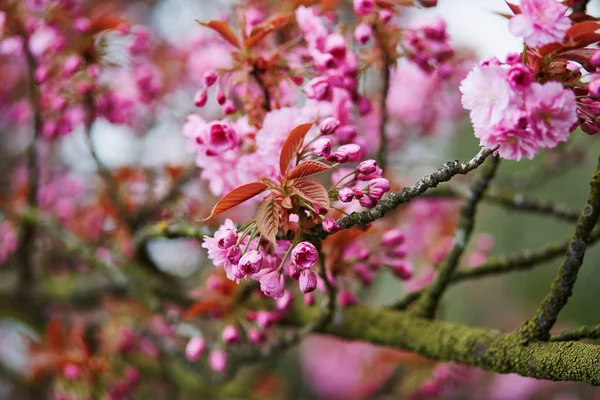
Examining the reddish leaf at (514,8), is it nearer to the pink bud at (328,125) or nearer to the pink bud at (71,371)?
the pink bud at (328,125)

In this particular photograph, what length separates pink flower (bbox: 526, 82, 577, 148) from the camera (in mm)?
816

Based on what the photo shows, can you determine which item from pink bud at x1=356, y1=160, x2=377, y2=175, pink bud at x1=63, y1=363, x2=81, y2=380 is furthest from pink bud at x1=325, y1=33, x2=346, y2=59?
pink bud at x1=63, y1=363, x2=81, y2=380

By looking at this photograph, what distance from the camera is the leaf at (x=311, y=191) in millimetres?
939

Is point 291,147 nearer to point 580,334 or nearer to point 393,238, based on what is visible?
point 393,238

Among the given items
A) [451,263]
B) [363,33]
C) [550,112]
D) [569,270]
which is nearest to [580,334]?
[569,270]

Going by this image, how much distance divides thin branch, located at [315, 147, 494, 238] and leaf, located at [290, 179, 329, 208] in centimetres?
8

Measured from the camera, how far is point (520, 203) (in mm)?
1850

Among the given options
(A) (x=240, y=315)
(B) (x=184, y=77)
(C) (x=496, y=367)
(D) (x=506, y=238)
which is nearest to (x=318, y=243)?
(C) (x=496, y=367)

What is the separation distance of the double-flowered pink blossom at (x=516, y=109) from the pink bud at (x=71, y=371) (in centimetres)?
182

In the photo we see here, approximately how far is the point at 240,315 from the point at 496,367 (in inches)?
29.8

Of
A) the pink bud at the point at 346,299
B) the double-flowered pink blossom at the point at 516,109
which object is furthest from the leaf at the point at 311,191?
the pink bud at the point at 346,299

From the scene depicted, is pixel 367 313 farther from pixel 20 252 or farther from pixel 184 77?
pixel 184 77

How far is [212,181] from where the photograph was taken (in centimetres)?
124

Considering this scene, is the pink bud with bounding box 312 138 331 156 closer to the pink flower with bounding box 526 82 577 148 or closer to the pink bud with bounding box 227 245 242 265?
the pink bud with bounding box 227 245 242 265
